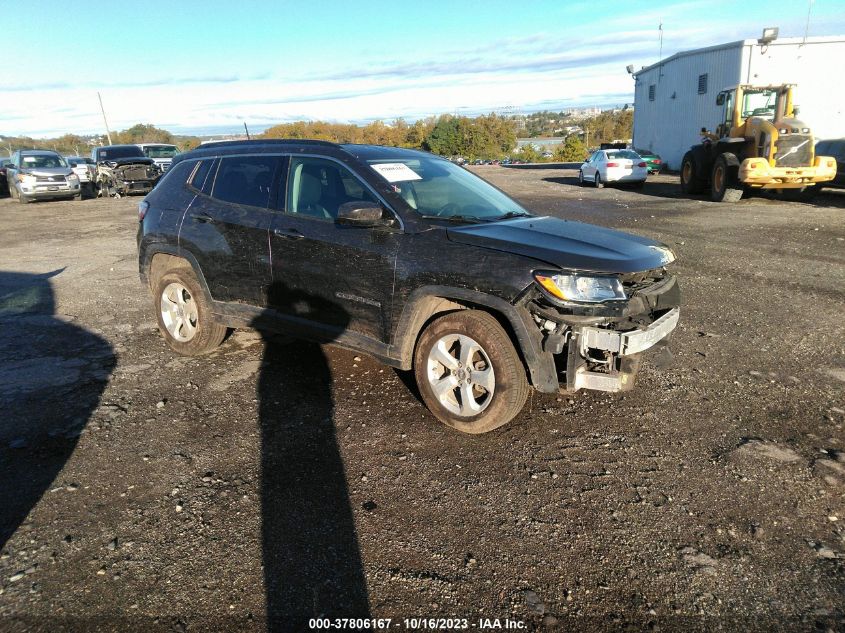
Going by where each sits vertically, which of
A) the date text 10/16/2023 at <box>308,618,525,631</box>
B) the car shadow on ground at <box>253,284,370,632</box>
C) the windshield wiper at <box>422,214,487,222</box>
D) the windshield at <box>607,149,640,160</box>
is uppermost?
the windshield wiper at <box>422,214,487,222</box>

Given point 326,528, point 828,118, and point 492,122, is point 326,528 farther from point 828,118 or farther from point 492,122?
point 492,122

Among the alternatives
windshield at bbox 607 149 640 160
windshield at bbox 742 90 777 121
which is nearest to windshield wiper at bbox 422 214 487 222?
windshield at bbox 742 90 777 121

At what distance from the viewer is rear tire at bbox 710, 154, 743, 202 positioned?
16547 mm

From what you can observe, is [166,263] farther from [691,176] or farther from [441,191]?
[691,176]

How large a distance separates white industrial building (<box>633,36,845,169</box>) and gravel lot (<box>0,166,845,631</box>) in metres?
23.8

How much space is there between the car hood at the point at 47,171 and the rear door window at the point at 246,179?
20.4m

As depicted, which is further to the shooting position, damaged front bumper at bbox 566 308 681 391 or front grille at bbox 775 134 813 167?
front grille at bbox 775 134 813 167

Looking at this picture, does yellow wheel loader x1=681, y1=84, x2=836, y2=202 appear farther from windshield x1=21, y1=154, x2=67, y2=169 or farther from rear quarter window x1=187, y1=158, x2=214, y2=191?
windshield x1=21, y1=154, x2=67, y2=169

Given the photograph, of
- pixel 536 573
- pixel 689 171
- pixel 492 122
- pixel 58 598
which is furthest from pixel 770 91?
pixel 492 122

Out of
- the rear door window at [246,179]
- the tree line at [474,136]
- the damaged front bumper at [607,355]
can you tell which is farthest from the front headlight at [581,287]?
the tree line at [474,136]

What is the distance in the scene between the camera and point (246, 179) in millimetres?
5023

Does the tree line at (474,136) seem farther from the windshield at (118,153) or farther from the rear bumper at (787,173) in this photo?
the rear bumper at (787,173)

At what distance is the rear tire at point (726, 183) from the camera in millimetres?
16547

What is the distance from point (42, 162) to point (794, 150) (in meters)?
24.4
